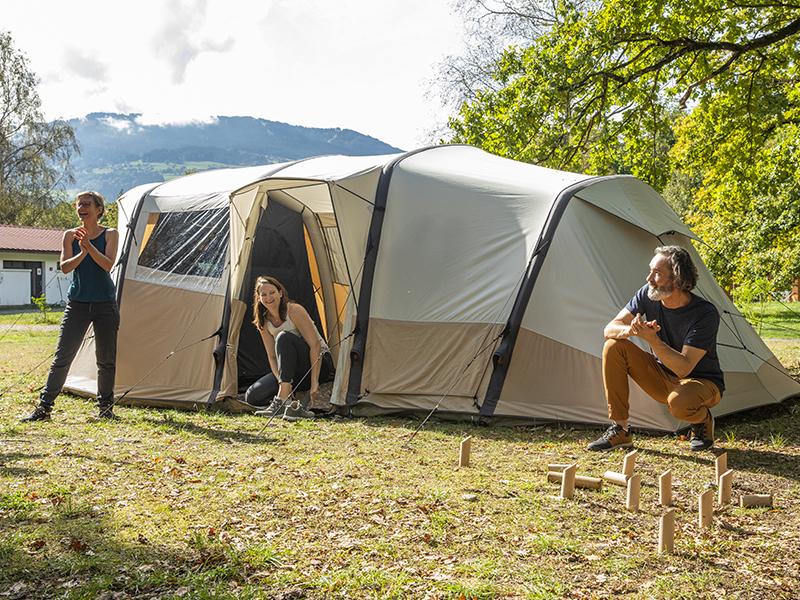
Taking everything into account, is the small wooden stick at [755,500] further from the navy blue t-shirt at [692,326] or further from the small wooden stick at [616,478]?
the navy blue t-shirt at [692,326]

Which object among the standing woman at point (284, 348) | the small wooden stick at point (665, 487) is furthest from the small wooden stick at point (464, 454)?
the standing woman at point (284, 348)

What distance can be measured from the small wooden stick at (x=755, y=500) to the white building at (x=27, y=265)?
28862mm

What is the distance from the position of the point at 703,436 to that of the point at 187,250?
504 centimetres

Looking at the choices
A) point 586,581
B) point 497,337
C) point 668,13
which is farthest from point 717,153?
point 586,581

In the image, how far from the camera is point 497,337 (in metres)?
5.46

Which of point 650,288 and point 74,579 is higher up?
point 650,288

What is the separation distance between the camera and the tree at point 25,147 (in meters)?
31.1

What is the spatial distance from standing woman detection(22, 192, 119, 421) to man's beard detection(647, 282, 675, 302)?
4.24m

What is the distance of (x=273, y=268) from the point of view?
24.9ft

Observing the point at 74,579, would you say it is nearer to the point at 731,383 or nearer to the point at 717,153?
the point at 731,383

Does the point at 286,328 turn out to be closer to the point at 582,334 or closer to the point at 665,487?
the point at 582,334

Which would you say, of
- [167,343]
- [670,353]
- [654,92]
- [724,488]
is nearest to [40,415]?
[167,343]

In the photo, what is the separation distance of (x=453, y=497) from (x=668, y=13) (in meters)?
8.16

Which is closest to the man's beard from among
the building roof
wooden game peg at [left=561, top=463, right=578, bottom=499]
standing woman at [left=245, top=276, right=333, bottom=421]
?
wooden game peg at [left=561, top=463, right=578, bottom=499]
